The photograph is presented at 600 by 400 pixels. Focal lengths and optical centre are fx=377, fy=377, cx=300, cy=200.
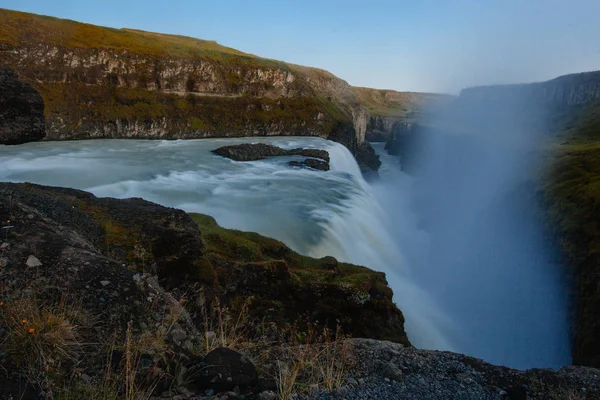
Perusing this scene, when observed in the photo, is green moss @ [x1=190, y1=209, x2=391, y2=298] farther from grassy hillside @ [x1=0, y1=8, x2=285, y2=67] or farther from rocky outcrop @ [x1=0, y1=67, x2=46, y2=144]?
grassy hillside @ [x1=0, y1=8, x2=285, y2=67]

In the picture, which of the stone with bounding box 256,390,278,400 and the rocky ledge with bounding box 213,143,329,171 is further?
the rocky ledge with bounding box 213,143,329,171

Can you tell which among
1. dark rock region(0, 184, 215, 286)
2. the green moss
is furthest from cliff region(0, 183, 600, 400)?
the green moss

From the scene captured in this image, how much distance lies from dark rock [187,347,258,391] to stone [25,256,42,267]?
8.77 ft

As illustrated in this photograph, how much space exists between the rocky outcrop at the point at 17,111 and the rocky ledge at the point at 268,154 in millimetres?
Answer: 34491

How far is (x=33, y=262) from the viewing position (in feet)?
17.3

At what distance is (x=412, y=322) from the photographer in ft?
61.8

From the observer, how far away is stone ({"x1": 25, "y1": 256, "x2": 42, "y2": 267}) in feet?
17.1

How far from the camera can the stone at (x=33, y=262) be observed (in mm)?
5211

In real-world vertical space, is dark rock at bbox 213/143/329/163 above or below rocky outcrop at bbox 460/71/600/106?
below

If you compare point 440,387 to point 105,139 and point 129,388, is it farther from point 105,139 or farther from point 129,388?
point 105,139

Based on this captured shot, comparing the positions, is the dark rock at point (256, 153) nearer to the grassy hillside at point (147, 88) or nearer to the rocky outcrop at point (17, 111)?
the grassy hillside at point (147, 88)

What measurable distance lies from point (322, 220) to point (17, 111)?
1558 centimetres

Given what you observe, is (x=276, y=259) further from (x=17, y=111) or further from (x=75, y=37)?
(x=75, y=37)

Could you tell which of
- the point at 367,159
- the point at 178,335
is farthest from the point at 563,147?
the point at 178,335
